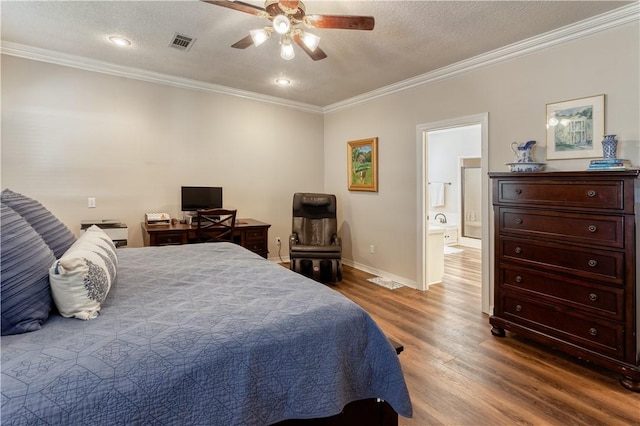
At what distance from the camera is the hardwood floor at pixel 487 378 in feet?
5.91

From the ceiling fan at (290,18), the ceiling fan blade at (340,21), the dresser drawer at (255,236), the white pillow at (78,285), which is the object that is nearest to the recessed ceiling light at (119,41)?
the ceiling fan at (290,18)

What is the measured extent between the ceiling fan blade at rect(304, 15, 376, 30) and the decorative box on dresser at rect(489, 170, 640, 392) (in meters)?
1.65

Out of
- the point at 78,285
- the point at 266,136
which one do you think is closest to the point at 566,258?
the point at 78,285

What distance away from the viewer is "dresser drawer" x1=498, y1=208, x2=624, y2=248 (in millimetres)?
2102

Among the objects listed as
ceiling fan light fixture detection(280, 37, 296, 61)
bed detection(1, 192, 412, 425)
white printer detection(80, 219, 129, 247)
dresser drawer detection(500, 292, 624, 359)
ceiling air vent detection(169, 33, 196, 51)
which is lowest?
dresser drawer detection(500, 292, 624, 359)

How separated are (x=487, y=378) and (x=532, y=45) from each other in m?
2.87

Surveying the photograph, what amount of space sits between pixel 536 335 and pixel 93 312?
294 cm

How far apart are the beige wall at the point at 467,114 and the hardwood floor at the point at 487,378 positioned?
118 centimetres

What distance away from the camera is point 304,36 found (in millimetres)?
2236

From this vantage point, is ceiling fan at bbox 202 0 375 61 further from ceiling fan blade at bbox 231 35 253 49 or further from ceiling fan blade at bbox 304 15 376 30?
ceiling fan blade at bbox 231 35 253 49

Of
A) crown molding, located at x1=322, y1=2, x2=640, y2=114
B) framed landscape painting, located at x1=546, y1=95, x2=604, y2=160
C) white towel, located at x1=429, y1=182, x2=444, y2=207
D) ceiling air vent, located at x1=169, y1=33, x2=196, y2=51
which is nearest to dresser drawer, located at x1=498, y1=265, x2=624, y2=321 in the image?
framed landscape painting, located at x1=546, y1=95, x2=604, y2=160

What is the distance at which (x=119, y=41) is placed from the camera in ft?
9.82

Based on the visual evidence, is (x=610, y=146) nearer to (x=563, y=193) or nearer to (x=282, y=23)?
(x=563, y=193)

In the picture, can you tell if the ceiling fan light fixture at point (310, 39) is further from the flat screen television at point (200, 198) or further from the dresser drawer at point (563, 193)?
the flat screen television at point (200, 198)
